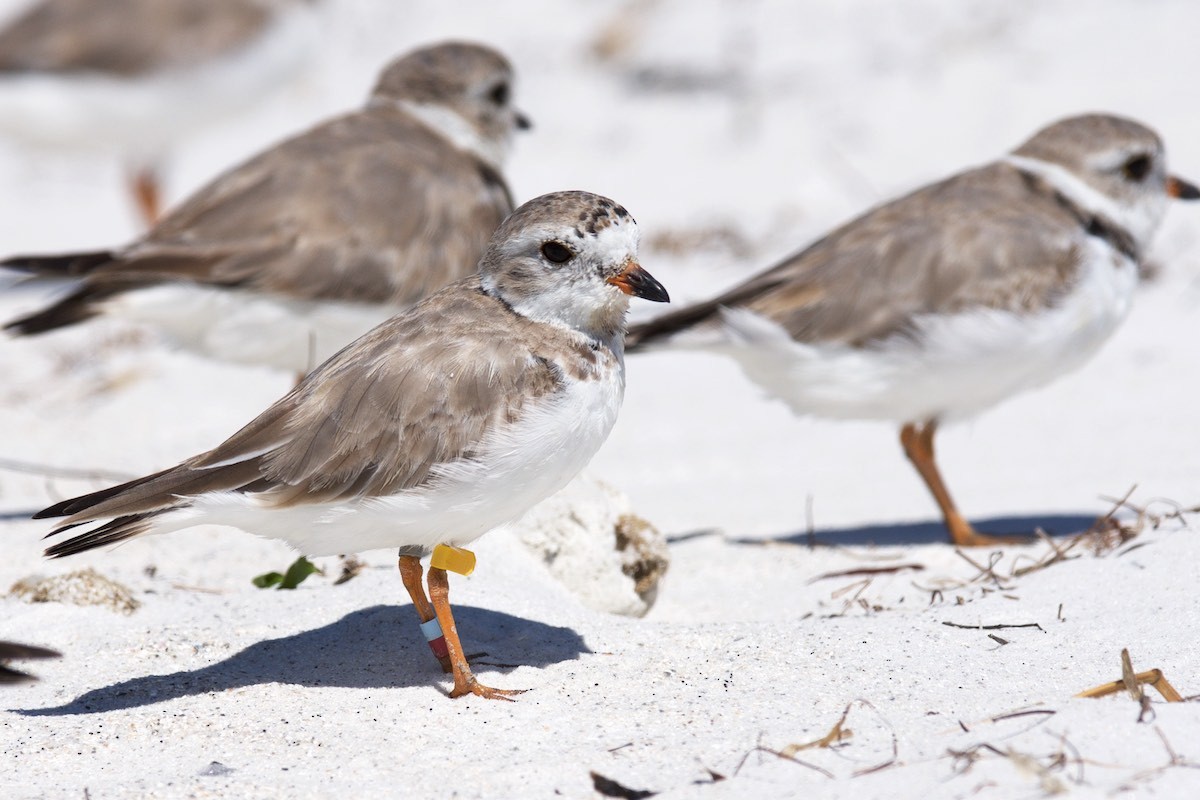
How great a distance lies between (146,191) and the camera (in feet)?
37.7

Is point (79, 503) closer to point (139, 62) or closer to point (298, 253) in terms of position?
point (298, 253)

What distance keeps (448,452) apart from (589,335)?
0.53 metres

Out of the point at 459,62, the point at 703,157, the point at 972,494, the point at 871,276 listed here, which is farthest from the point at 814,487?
the point at 703,157

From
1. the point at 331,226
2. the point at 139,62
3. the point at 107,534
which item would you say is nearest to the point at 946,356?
the point at 331,226

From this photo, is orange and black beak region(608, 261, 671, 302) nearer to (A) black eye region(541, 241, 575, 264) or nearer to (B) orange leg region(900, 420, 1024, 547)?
(A) black eye region(541, 241, 575, 264)

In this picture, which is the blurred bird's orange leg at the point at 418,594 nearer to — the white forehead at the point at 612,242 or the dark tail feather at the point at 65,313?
the white forehead at the point at 612,242

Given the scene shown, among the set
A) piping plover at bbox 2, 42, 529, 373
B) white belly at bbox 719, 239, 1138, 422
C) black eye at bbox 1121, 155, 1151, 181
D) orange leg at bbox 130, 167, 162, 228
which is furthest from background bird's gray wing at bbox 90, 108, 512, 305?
orange leg at bbox 130, 167, 162, 228

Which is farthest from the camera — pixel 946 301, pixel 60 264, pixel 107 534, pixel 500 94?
pixel 500 94

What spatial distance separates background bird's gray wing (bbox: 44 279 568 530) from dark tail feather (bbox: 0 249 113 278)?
257 centimetres

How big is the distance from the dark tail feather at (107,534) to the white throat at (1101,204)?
4.04 m

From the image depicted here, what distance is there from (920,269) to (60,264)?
11.2ft

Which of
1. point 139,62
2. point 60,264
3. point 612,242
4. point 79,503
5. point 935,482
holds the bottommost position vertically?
point 79,503

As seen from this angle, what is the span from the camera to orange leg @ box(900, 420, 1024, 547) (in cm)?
580

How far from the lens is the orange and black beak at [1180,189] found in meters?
6.49
